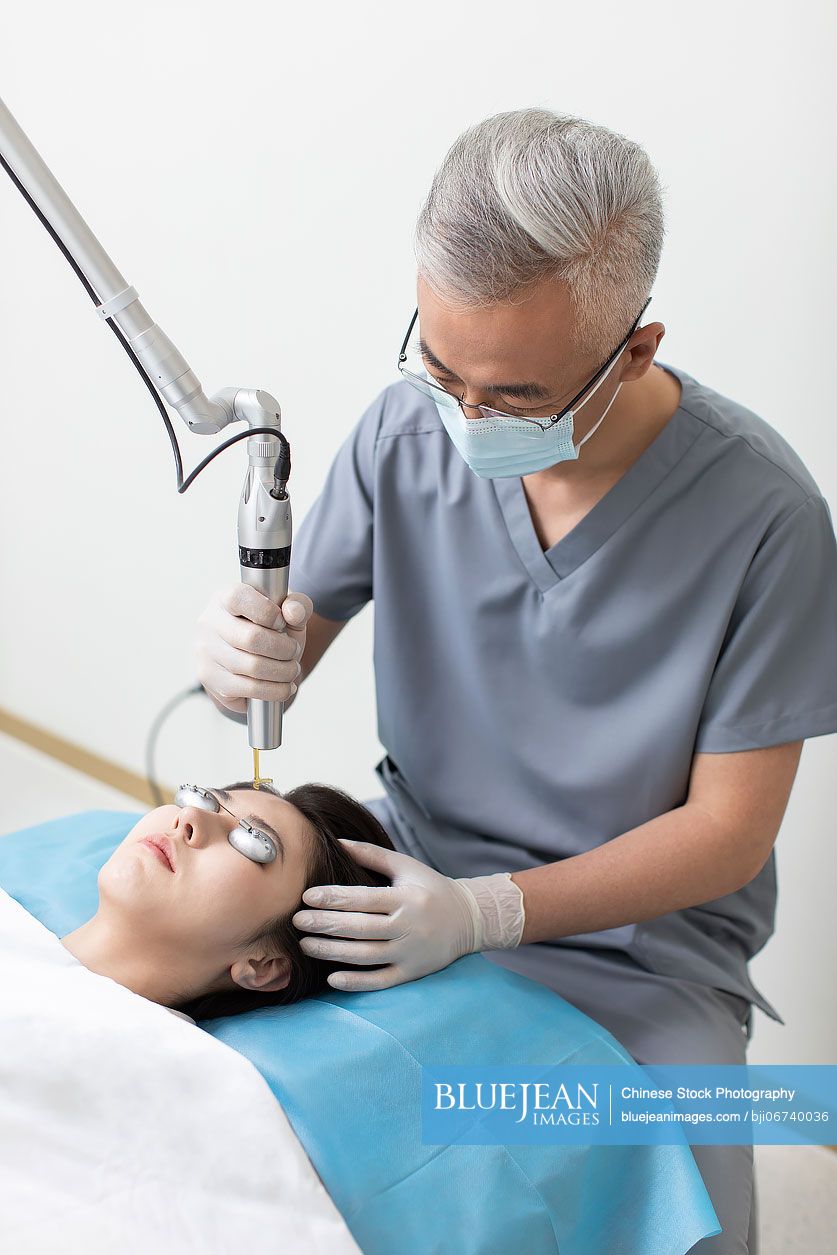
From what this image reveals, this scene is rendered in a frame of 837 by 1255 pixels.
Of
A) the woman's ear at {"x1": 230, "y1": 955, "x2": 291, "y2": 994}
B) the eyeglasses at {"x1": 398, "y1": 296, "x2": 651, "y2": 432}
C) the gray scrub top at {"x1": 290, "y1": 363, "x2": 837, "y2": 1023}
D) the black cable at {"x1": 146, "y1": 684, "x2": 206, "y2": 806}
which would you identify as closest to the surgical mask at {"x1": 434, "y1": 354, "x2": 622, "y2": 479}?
the eyeglasses at {"x1": 398, "y1": 296, "x2": 651, "y2": 432}

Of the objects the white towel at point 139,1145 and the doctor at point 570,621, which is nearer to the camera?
the white towel at point 139,1145

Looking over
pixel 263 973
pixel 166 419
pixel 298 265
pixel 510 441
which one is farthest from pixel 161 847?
pixel 298 265

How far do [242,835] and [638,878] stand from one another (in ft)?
1.48

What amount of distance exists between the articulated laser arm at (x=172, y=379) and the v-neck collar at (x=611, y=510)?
360mm

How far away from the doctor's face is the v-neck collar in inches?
17.7

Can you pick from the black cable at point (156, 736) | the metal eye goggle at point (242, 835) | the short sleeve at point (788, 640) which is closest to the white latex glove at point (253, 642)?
the metal eye goggle at point (242, 835)

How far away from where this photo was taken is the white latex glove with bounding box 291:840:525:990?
4.04ft

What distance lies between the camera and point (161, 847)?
1.27 m

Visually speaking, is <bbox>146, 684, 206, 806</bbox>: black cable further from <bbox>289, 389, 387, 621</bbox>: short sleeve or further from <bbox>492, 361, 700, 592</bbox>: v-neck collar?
<bbox>492, 361, 700, 592</bbox>: v-neck collar

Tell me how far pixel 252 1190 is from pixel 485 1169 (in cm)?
22

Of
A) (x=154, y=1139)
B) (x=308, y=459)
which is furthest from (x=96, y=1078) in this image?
(x=308, y=459)

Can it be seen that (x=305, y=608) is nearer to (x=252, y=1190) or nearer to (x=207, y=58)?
(x=252, y=1190)

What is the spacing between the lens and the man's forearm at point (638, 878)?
1.33 m

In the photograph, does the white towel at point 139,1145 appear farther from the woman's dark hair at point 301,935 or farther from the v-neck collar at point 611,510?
the v-neck collar at point 611,510
